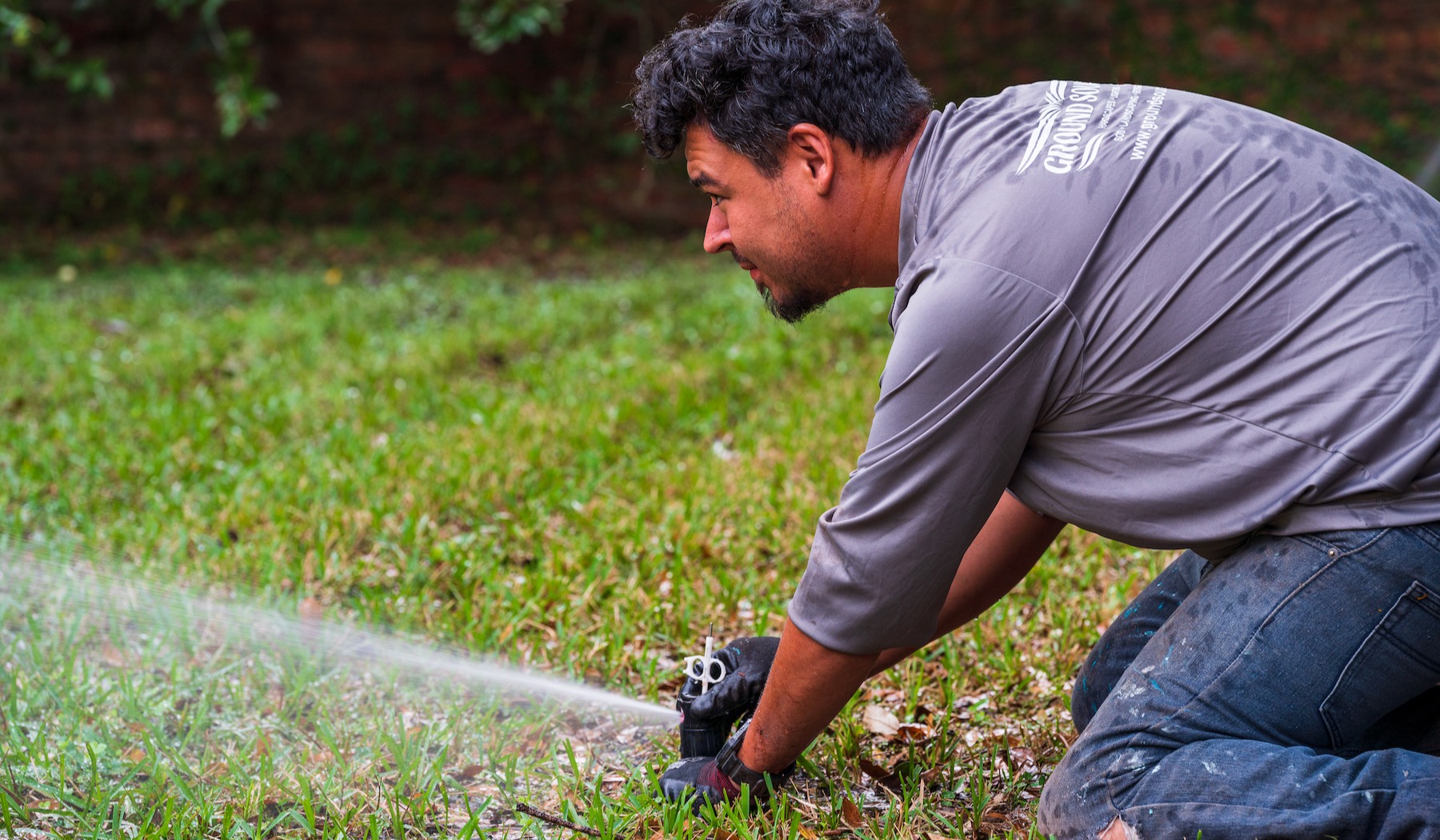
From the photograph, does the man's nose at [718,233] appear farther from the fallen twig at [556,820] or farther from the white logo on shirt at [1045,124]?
the fallen twig at [556,820]

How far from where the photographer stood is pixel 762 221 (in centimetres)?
205

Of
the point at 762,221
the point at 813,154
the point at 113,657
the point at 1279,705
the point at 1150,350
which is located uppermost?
the point at 813,154

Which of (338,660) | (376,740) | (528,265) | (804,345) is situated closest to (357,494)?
(338,660)

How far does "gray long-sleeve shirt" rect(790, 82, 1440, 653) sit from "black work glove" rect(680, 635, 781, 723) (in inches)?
18.7

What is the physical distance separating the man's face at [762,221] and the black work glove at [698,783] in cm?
88

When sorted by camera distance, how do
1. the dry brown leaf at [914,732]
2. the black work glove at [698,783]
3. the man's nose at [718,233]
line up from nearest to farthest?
1. the man's nose at [718,233]
2. the black work glove at [698,783]
3. the dry brown leaf at [914,732]

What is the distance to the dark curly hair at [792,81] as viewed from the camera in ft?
6.46

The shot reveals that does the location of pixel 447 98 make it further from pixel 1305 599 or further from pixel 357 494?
pixel 1305 599

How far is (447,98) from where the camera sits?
33.3 feet

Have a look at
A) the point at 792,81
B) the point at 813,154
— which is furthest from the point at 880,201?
the point at 792,81

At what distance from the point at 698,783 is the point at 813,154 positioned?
3.76 ft

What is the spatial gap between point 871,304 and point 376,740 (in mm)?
3902

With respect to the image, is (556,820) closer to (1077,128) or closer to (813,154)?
(813,154)

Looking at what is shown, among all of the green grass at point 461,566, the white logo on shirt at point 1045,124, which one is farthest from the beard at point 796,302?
the green grass at point 461,566
